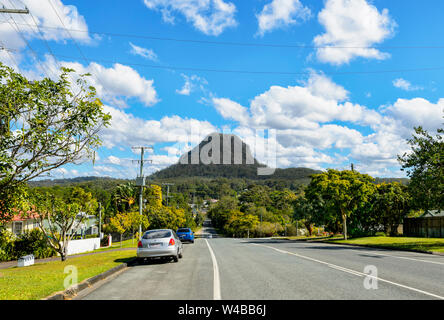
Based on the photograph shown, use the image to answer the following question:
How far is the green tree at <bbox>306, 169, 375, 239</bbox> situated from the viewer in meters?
39.6

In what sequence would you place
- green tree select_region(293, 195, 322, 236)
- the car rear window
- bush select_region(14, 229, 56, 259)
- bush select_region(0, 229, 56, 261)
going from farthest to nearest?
green tree select_region(293, 195, 322, 236) < bush select_region(14, 229, 56, 259) < bush select_region(0, 229, 56, 261) < the car rear window

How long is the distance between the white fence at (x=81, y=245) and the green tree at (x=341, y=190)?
82.6 feet

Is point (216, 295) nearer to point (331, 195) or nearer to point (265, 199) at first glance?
point (331, 195)

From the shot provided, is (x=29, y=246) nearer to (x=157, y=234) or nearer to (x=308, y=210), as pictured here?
(x=157, y=234)

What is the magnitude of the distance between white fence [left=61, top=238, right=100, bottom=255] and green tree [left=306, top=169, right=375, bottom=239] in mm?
25166

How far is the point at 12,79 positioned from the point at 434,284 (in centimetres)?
1303

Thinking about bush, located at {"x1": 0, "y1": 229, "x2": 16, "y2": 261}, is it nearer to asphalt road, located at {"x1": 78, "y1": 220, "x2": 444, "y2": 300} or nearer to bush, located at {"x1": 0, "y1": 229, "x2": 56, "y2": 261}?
bush, located at {"x1": 0, "y1": 229, "x2": 56, "y2": 261}

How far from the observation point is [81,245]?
36.8 meters

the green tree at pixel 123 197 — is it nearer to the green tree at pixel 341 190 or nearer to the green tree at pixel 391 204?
the green tree at pixel 341 190

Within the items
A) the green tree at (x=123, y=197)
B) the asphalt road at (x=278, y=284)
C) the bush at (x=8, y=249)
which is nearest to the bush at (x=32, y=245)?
the bush at (x=8, y=249)

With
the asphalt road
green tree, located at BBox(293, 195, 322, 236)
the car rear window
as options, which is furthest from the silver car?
green tree, located at BBox(293, 195, 322, 236)

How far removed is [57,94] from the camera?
11812 millimetres
